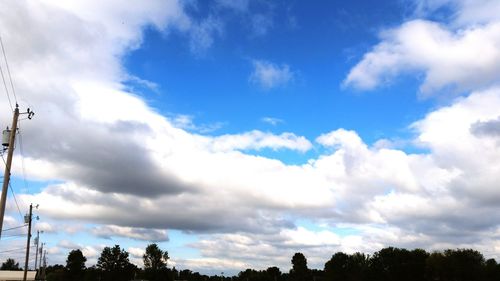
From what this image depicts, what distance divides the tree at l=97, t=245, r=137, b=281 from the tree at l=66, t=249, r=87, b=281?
22.8 feet

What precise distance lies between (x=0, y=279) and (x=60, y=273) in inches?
1888

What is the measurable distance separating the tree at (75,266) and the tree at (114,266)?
695 centimetres

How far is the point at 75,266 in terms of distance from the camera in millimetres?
188250

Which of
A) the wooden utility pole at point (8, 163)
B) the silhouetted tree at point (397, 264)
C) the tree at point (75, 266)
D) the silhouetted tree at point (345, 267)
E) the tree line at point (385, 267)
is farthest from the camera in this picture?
the tree at point (75, 266)

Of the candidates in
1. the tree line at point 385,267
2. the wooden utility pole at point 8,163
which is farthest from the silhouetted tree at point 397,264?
the wooden utility pole at point 8,163

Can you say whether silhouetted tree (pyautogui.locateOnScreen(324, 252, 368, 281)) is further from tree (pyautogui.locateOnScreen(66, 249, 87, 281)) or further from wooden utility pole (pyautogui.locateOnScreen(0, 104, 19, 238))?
wooden utility pole (pyautogui.locateOnScreen(0, 104, 19, 238))

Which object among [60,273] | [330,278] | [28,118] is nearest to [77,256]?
[60,273]

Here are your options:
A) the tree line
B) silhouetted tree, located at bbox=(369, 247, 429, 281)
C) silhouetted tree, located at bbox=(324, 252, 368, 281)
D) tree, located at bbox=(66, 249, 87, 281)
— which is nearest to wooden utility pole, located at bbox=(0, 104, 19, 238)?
the tree line

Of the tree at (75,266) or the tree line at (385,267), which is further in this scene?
the tree at (75,266)

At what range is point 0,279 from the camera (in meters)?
146

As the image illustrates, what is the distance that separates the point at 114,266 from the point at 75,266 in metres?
15.4

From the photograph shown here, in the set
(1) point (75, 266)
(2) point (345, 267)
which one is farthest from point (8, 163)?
(1) point (75, 266)

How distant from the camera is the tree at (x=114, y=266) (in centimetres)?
19412

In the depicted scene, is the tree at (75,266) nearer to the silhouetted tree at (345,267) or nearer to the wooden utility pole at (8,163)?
the silhouetted tree at (345,267)
